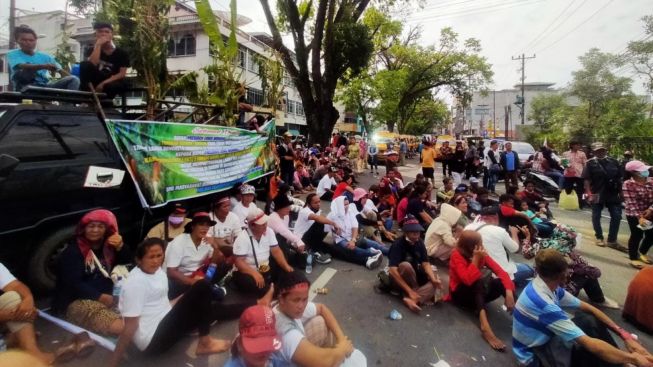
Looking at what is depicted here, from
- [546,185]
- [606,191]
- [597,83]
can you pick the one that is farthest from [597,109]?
[606,191]

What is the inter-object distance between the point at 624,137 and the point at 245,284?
19.4 m

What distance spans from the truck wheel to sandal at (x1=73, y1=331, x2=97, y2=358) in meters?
0.98

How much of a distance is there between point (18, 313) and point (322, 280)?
319cm

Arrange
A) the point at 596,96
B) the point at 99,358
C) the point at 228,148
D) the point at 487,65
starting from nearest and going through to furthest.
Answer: the point at 99,358, the point at 228,148, the point at 596,96, the point at 487,65

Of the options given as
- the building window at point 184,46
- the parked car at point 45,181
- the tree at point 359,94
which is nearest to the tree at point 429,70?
the tree at point 359,94

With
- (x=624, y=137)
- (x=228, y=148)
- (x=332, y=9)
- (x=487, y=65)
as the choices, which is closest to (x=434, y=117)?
(x=487, y=65)

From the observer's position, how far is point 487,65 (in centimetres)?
3319

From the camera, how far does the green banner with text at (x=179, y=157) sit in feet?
13.8

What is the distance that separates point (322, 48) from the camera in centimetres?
1496

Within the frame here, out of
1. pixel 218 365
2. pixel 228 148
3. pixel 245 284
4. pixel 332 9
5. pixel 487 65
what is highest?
pixel 487 65

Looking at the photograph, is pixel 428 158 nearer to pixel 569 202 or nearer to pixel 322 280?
pixel 569 202

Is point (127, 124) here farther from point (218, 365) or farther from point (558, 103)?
point (558, 103)

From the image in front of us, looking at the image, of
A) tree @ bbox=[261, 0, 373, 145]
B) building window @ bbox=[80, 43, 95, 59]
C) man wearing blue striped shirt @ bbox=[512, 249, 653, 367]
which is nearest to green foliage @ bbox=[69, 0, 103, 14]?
building window @ bbox=[80, 43, 95, 59]

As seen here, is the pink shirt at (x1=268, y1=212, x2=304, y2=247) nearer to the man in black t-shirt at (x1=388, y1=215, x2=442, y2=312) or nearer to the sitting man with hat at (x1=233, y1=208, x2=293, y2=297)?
the sitting man with hat at (x1=233, y1=208, x2=293, y2=297)
